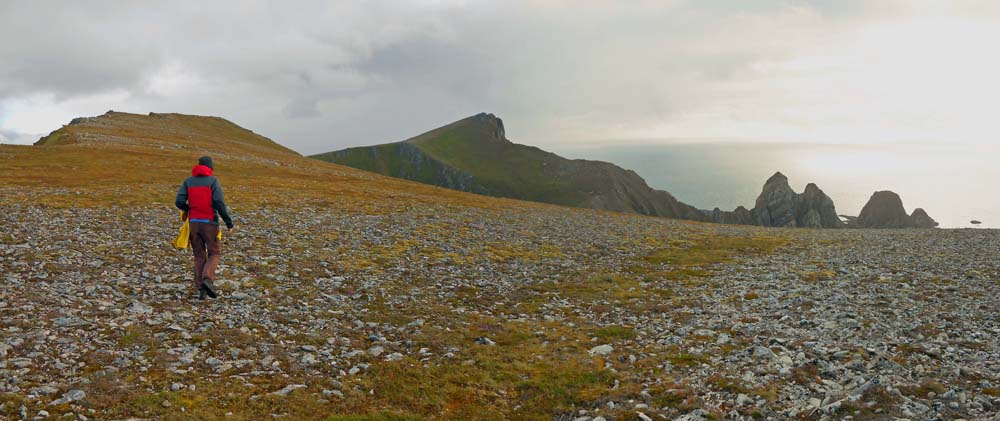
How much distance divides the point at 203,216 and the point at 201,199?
583 millimetres

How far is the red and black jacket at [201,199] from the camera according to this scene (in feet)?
54.9

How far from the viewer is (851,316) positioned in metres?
16.7

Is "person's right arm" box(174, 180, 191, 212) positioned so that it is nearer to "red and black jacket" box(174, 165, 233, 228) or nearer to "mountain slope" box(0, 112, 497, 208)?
"red and black jacket" box(174, 165, 233, 228)

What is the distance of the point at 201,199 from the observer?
16766 millimetres

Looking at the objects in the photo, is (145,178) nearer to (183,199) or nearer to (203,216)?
(183,199)

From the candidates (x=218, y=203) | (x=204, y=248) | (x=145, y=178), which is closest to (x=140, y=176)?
(x=145, y=178)

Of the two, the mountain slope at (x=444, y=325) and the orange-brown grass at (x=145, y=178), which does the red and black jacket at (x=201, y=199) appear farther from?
the orange-brown grass at (x=145, y=178)

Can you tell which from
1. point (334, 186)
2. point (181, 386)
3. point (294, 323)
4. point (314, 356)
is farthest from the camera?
point (334, 186)

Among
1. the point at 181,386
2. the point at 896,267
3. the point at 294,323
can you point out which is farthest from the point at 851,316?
the point at 181,386

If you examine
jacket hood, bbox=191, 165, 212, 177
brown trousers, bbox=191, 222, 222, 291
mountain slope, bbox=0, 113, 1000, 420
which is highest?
jacket hood, bbox=191, 165, 212, 177

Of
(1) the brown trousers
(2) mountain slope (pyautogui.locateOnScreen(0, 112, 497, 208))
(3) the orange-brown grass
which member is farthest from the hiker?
(2) mountain slope (pyautogui.locateOnScreen(0, 112, 497, 208))

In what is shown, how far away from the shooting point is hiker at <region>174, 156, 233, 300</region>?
16.7 metres

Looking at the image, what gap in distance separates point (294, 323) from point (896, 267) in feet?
101

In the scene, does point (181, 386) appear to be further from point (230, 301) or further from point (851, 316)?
point (851, 316)
